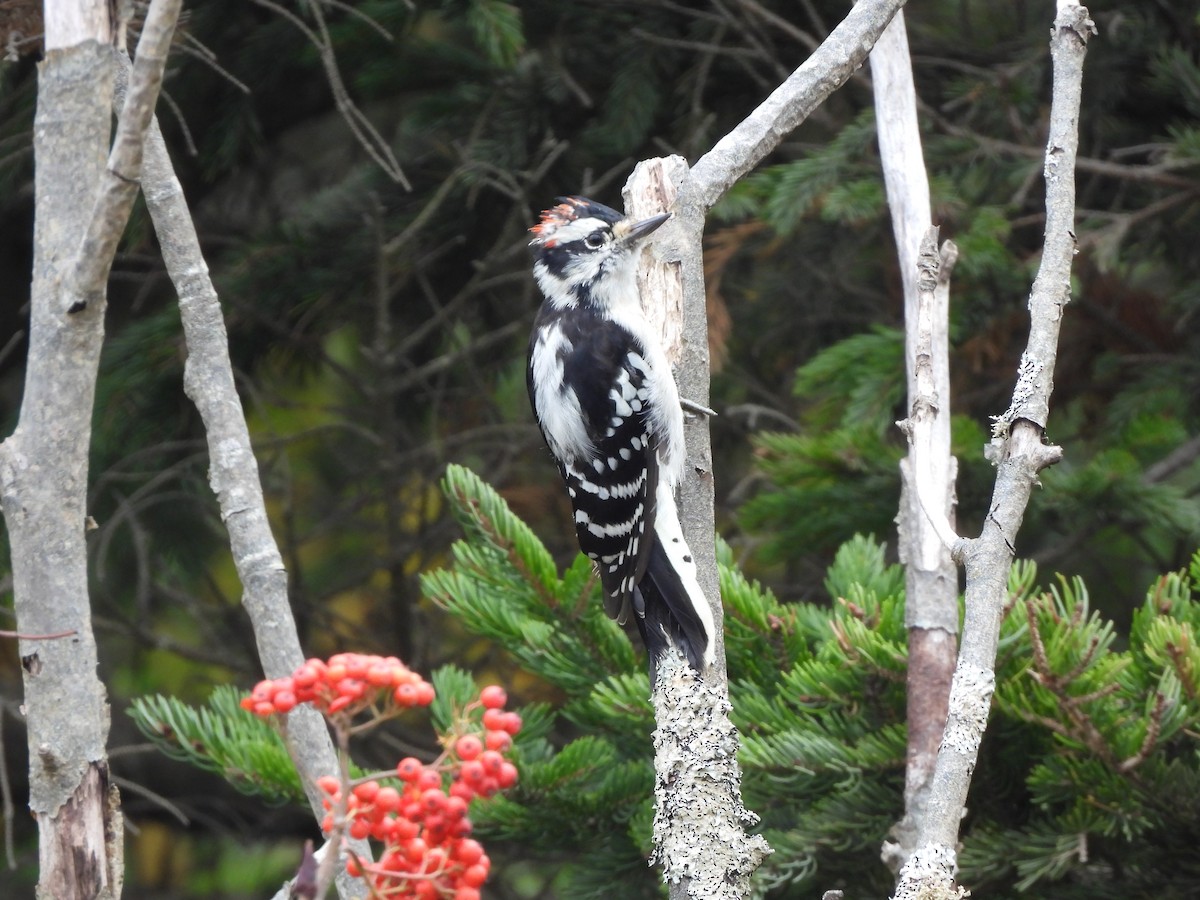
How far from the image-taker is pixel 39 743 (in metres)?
1.31

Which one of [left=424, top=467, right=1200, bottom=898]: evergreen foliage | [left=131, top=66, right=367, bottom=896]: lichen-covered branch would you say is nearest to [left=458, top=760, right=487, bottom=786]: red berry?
[left=131, top=66, right=367, bottom=896]: lichen-covered branch

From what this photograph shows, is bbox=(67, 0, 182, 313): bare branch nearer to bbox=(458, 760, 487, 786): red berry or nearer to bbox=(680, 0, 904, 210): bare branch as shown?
bbox=(458, 760, 487, 786): red berry

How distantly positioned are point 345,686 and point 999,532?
2.67 feet

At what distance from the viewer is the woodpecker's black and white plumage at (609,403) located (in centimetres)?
241

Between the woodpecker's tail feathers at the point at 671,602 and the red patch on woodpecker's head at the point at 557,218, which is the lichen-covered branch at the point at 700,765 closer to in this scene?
the woodpecker's tail feathers at the point at 671,602

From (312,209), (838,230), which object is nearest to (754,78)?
(838,230)

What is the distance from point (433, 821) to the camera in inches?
46.6

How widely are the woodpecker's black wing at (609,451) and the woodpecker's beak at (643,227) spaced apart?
390 mm

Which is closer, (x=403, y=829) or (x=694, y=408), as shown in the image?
(x=403, y=829)

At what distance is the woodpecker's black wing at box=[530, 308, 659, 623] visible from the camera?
2.49 metres

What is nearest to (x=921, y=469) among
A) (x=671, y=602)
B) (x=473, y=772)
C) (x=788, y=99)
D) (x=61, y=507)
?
(x=671, y=602)

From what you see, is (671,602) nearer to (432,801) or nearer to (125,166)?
(432,801)

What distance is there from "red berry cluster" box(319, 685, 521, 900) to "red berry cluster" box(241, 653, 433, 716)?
0.06 meters

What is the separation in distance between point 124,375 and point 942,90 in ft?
7.58
